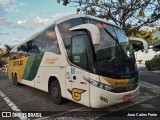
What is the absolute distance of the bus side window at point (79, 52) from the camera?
21.4 ft

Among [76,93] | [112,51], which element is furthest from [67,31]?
[76,93]

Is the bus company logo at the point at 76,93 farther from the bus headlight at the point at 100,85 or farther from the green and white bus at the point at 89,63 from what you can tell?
the bus headlight at the point at 100,85

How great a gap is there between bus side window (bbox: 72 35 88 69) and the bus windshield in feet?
1.30

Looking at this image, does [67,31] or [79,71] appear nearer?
[79,71]

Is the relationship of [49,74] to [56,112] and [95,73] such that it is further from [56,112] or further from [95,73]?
[95,73]

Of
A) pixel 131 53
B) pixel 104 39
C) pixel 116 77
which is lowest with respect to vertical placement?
pixel 116 77

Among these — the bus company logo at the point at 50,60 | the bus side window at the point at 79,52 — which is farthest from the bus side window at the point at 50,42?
the bus side window at the point at 79,52

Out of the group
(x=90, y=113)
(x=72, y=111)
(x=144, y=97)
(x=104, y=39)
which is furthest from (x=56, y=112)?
(x=144, y=97)

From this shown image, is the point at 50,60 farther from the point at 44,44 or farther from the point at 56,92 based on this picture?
the point at 56,92

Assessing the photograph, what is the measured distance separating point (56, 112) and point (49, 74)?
1.97 metres

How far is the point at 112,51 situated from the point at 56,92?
2.81 metres

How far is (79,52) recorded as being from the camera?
6762mm

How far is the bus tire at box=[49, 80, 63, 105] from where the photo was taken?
26.0ft

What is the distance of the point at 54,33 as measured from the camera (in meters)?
8.17
